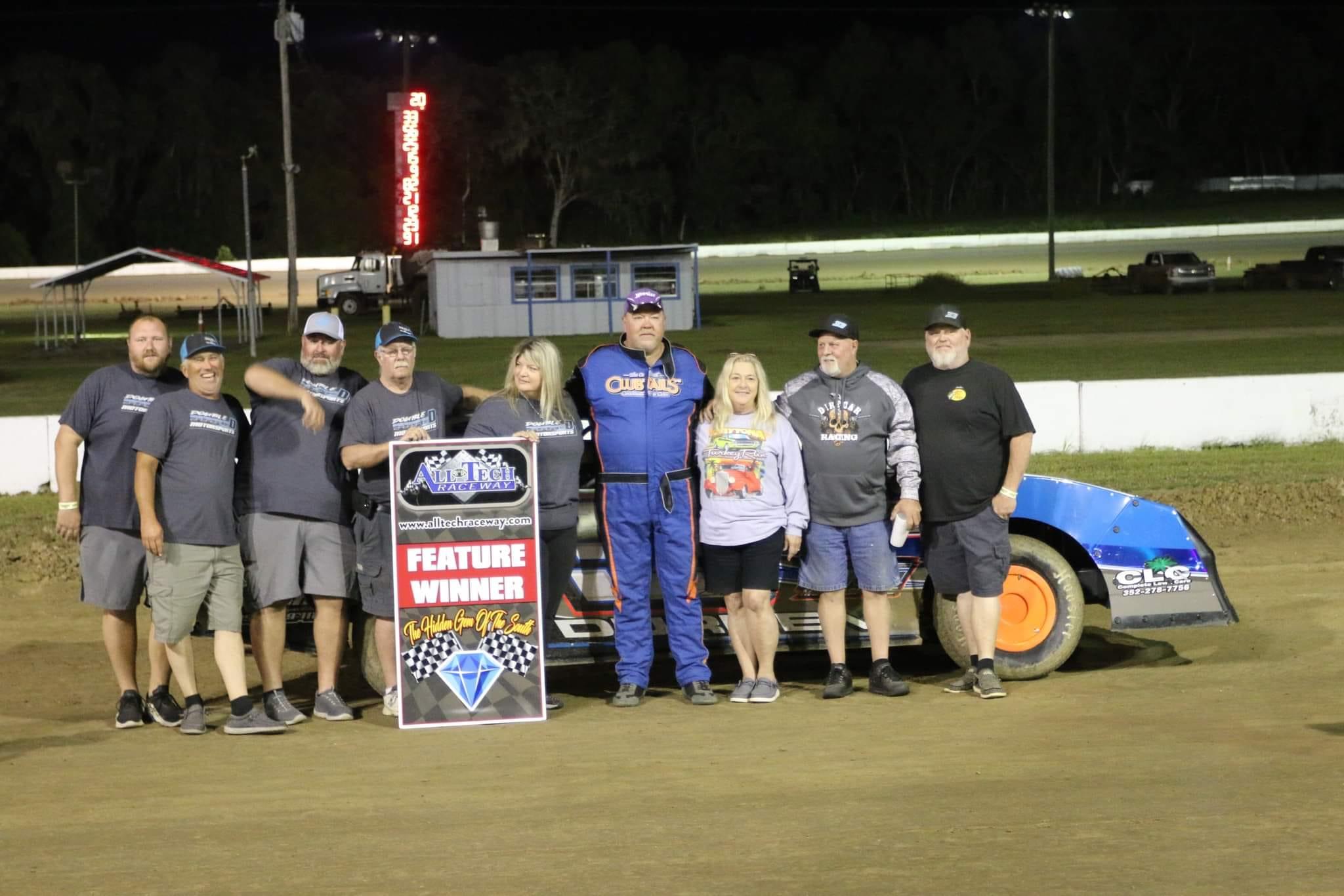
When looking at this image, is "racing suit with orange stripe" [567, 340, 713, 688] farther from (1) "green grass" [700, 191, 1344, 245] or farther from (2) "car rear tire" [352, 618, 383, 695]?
(1) "green grass" [700, 191, 1344, 245]

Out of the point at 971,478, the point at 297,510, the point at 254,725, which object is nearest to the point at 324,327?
the point at 297,510

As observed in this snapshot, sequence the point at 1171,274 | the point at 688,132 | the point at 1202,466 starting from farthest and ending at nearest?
the point at 688,132 < the point at 1171,274 < the point at 1202,466

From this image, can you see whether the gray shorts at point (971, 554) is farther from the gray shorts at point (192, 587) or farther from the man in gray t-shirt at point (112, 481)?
the man in gray t-shirt at point (112, 481)

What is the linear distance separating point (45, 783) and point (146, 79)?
91.8m

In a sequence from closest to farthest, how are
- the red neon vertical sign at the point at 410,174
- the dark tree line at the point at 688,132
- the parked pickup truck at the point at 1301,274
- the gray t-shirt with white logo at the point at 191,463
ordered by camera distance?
the gray t-shirt with white logo at the point at 191,463
the parked pickup truck at the point at 1301,274
the red neon vertical sign at the point at 410,174
the dark tree line at the point at 688,132

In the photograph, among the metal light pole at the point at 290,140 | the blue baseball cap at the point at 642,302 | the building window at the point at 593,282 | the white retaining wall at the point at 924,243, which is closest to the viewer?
the blue baseball cap at the point at 642,302

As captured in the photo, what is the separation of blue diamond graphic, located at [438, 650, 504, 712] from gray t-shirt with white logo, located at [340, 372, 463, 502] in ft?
2.46

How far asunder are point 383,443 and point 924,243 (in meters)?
67.2

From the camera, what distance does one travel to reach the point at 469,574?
6.66m

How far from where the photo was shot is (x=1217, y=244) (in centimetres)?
6494

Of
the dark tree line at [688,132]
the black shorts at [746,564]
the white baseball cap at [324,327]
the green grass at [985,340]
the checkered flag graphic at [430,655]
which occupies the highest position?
the dark tree line at [688,132]

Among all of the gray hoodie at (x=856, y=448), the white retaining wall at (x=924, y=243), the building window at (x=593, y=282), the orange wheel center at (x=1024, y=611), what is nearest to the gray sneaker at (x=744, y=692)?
the gray hoodie at (x=856, y=448)

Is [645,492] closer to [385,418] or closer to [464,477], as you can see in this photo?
[464,477]

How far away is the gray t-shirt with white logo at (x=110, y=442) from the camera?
21.6 ft
